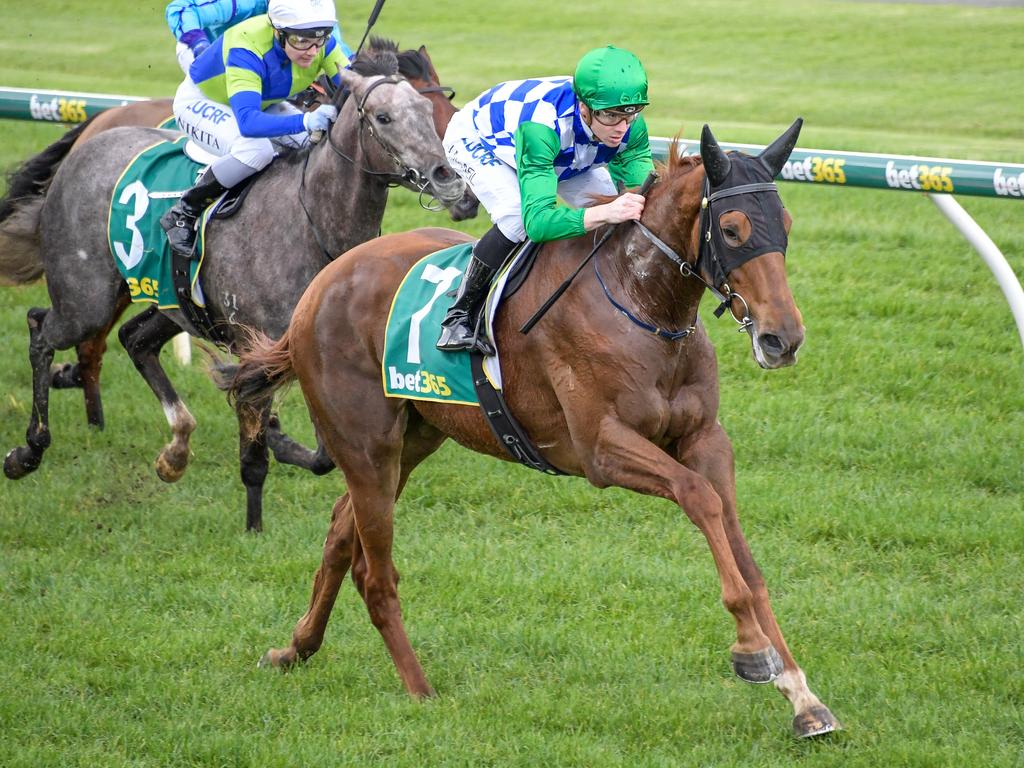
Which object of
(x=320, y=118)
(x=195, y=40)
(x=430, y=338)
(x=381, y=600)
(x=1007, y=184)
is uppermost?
(x=1007, y=184)

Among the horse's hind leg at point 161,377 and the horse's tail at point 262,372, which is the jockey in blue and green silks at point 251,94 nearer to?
the horse's hind leg at point 161,377

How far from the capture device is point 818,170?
7586mm

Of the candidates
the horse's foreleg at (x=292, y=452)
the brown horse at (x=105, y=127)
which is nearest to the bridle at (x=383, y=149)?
the brown horse at (x=105, y=127)

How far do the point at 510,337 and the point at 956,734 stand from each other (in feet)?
6.54

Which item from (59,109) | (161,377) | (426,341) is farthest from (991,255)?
(59,109)

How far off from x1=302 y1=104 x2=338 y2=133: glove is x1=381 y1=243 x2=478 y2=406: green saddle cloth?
1.86 metres

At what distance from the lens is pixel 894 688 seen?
16.1ft

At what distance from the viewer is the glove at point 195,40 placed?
26.2 ft

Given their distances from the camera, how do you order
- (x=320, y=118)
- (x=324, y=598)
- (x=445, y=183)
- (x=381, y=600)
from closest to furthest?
(x=381, y=600)
(x=324, y=598)
(x=445, y=183)
(x=320, y=118)

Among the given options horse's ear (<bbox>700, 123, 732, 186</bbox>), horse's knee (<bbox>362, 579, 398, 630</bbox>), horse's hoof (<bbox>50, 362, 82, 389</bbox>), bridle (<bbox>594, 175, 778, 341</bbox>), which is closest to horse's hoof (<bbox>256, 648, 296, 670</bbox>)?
horse's knee (<bbox>362, 579, 398, 630</bbox>)

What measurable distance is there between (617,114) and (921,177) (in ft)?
9.76

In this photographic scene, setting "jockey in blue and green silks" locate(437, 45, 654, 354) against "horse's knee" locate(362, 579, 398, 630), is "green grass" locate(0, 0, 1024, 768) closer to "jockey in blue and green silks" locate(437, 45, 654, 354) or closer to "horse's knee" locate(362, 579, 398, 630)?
"horse's knee" locate(362, 579, 398, 630)

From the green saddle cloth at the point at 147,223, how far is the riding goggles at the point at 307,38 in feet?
3.21

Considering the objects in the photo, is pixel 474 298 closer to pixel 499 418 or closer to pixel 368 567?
pixel 499 418
